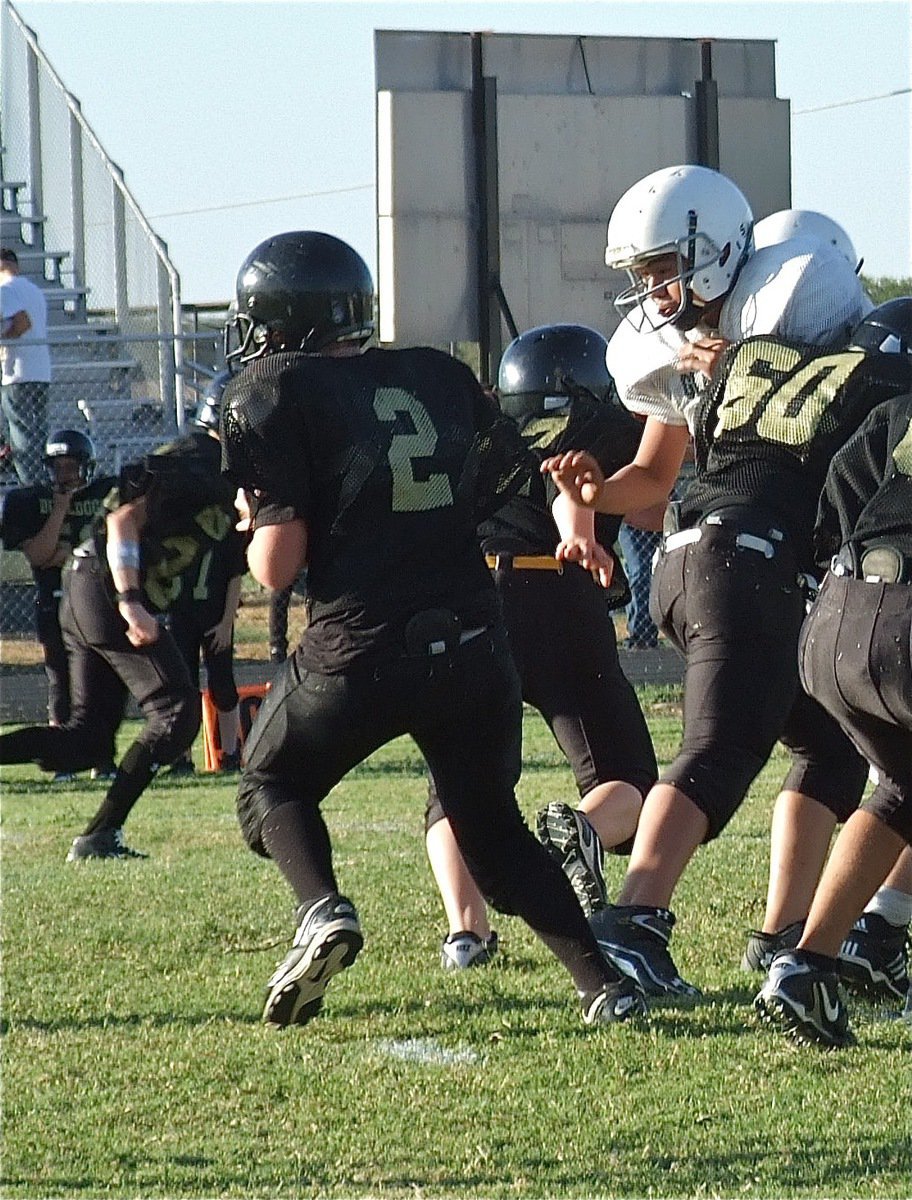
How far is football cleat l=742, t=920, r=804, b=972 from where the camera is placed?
4.89 metres

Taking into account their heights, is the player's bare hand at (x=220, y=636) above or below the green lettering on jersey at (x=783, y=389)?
below

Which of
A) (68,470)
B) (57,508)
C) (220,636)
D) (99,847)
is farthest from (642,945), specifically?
(68,470)

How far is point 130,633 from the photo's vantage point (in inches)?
307

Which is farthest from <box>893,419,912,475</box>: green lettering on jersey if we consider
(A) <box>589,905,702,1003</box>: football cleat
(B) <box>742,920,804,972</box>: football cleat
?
(B) <box>742,920,804,972</box>: football cleat

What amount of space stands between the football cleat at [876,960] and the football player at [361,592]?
0.57 m

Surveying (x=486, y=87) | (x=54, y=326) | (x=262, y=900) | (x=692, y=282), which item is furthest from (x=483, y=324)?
(x=692, y=282)

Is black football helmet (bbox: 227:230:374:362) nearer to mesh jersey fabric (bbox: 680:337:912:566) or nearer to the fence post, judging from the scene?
mesh jersey fabric (bbox: 680:337:912:566)

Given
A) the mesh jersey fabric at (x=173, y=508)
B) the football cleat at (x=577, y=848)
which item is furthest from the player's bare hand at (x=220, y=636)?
the football cleat at (x=577, y=848)

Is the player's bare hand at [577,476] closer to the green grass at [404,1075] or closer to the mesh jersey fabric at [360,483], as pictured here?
the mesh jersey fabric at [360,483]

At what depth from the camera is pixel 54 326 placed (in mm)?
17594

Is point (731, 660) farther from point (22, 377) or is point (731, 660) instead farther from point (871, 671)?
point (22, 377)

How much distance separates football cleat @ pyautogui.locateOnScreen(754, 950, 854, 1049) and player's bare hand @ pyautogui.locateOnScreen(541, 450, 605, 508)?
52.5 inches

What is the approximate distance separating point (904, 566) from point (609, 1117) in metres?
1.22

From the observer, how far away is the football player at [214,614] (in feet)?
30.2
